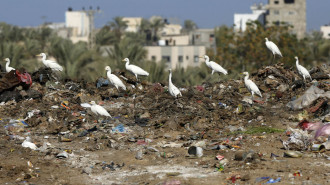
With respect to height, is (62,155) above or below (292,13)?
below

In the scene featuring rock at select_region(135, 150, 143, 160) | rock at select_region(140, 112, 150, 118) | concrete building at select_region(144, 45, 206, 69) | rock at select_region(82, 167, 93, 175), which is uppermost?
rock at select_region(140, 112, 150, 118)

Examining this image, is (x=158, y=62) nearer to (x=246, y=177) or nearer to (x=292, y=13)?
(x=246, y=177)

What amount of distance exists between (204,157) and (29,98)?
5.65m

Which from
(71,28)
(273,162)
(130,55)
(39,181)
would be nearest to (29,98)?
(39,181)

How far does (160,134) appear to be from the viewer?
35.0 ft

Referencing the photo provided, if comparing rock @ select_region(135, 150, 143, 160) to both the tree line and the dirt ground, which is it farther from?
the tree line

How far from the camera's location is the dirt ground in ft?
26.5

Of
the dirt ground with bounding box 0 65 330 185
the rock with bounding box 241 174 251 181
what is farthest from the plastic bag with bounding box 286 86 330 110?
the rock with bounding box 241 174 251 181

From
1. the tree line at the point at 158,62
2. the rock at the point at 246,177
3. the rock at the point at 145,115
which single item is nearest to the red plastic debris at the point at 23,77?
the rock at the point at 145,115

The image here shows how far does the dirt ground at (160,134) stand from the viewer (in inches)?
317

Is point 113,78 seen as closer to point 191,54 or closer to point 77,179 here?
point 77,179

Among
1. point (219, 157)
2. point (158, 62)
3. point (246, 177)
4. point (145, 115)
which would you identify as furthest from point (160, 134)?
point (158, 62)

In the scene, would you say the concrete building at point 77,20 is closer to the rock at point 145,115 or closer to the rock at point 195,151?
the rock at point 145,115

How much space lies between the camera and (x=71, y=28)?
231 feet
